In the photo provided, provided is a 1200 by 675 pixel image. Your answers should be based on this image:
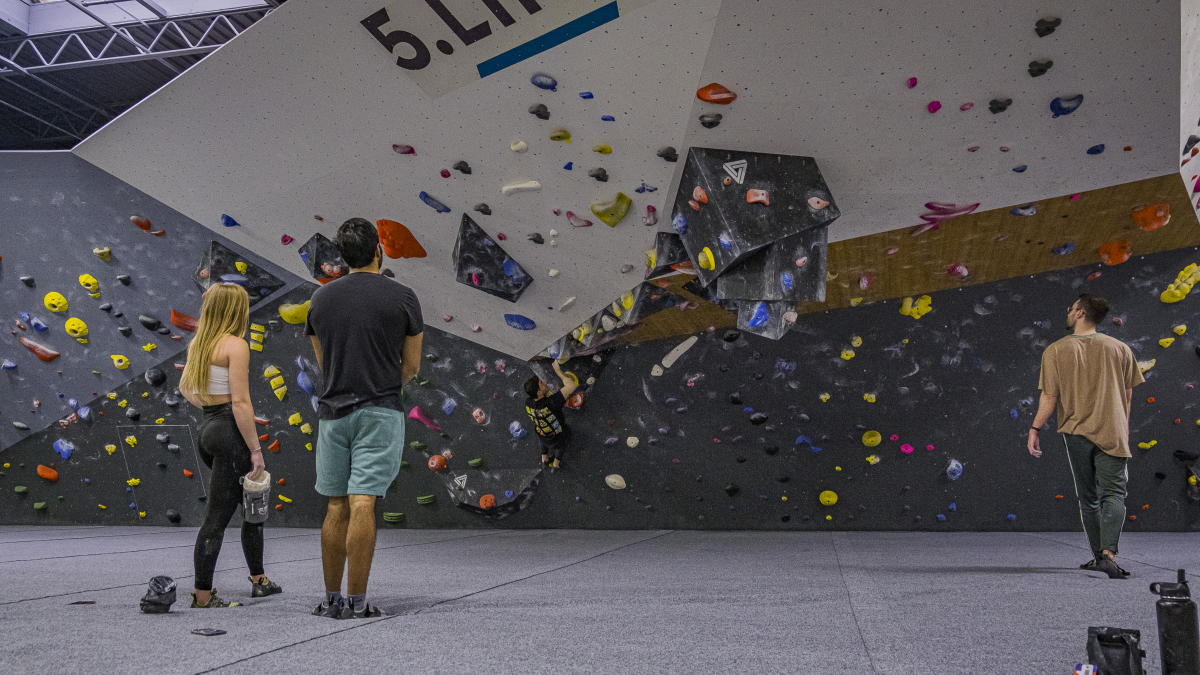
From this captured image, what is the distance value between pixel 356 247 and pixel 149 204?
12.1 feet

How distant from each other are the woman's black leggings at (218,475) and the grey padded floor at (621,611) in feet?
0.54

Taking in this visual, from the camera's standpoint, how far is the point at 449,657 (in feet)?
5.86

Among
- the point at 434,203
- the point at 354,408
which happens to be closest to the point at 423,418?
the point at 434,203

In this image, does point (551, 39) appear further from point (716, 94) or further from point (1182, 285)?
point (1182, 285)

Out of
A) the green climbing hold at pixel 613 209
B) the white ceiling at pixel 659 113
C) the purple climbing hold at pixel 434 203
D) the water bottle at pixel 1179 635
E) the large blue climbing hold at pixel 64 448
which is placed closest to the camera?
the water bottle at pixel 1179 635

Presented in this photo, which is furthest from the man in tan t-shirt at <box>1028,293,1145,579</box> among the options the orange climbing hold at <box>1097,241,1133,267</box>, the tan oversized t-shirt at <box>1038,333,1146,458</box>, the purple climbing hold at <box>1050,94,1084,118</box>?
the orange climbing hold at <box>1097,241,1133,267</box>

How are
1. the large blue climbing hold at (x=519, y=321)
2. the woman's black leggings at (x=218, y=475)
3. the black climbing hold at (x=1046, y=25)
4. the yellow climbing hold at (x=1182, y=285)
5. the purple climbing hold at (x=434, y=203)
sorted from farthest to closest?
the large blue climbing hold at (x=519, y=321) < the yellow climbing hold at (x=1182, y=285) < the purple climbing hold at (x=434, y=203) < the black climbing hold at (x=1046, y=25) < the woman's black leggings at (x=218, y=475)

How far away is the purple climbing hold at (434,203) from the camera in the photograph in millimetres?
4250

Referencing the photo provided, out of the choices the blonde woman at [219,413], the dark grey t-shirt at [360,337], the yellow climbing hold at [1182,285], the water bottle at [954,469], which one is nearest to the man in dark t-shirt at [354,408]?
the dark grey t-shirt at [360,337]

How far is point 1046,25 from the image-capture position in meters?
2.86

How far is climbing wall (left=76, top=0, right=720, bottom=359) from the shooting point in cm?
323

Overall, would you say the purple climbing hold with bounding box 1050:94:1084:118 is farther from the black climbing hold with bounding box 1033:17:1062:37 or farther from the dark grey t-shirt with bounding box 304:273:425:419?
the dark grey t-shirt with bounding box 304:273:425:419

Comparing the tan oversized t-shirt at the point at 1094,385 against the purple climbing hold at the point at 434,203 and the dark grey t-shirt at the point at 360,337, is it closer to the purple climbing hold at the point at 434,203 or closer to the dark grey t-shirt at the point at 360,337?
the dark grey t-shirt at the point at 360,337

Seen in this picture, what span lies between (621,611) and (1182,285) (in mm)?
3973
